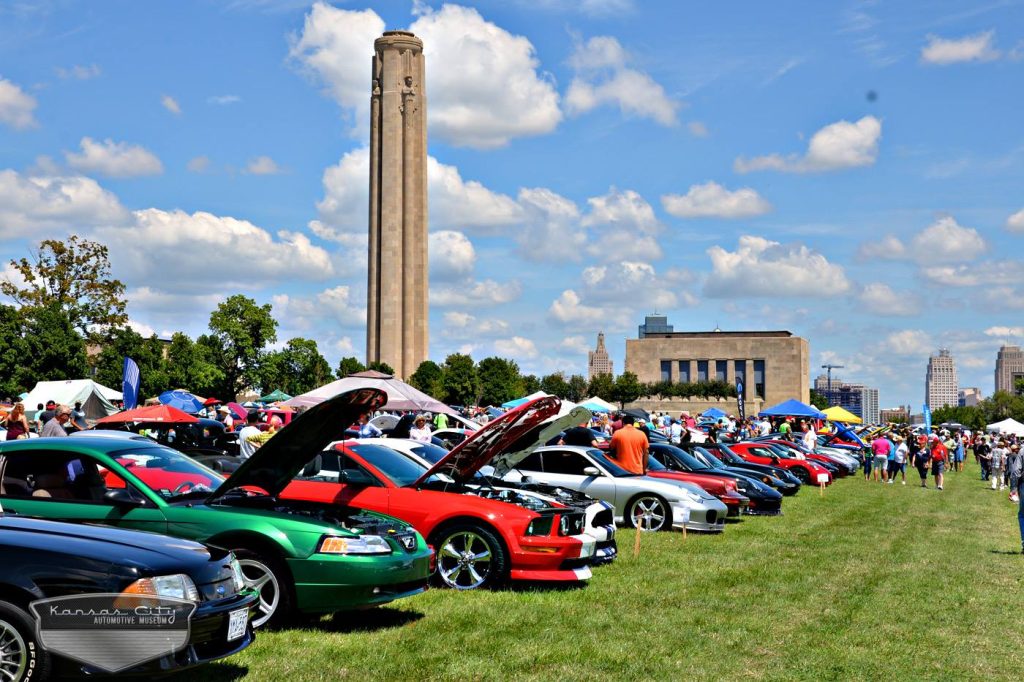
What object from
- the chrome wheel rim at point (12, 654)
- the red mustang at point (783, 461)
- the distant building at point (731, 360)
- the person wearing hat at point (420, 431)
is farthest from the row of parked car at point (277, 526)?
the distant building at point (731, 360)

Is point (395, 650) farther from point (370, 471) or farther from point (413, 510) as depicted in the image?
point (370, 471)

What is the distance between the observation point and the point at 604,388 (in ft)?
464

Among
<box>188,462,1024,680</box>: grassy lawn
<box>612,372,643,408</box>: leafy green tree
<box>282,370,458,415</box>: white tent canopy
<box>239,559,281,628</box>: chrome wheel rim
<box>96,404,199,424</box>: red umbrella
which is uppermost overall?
<box>612,372,643,408</box>: leafy green tree

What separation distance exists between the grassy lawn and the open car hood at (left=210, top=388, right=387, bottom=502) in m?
1.33

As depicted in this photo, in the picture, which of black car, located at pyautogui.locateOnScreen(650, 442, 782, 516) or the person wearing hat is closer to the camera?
black car, located at pyautogui.locateOnScreen(650, 442, 782, 516)

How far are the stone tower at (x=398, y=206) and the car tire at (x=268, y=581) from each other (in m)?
115

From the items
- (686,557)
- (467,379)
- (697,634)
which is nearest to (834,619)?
(697,634)

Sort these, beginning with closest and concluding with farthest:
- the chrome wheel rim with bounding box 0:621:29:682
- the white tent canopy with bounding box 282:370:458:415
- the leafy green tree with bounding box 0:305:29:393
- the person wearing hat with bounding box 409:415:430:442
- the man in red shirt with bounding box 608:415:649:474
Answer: the chrome wheel rim with bounding box 0:621:29:682 → the man in red shirt with bounding box 608:415:649:474 → the person wearing hat with bounding box 409:415:430:442 → the white tent canopy with bounding box 282:370:458:415 → the leafy green tree with bounding box 0:305:29:393

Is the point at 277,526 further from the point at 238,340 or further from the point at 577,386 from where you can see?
the point at 577,386

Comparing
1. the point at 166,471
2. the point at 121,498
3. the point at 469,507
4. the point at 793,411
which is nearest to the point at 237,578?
the point at 121,498

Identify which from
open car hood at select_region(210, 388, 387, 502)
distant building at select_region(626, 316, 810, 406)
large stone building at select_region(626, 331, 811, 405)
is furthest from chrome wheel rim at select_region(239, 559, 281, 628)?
distant building at select_region(626, 316, 810, 406)

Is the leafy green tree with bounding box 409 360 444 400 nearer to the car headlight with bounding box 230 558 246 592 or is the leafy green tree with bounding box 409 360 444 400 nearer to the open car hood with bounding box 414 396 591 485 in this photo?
the open car hood with bounding box 414 396 591 485

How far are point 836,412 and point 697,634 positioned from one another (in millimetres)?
61413

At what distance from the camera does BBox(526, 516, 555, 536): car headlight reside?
416 inches
